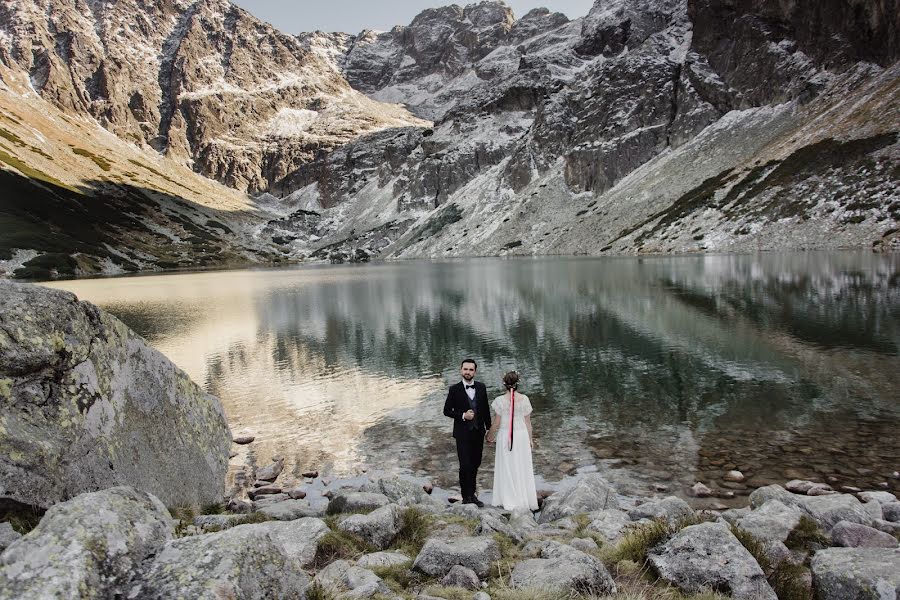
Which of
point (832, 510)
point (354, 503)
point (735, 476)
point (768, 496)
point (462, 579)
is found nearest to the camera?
point (462, 579)

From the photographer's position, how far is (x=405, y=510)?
9.82m

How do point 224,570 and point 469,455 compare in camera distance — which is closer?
point 224,570

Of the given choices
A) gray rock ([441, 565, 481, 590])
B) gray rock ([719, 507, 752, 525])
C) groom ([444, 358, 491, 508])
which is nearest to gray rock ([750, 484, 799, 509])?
gray rock ([719, 507, 752, 525])

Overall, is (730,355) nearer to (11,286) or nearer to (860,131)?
(11,286)

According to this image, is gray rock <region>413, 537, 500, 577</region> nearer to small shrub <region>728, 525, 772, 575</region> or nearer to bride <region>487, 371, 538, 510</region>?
small shrub <region>728, 525, 772, 575</region>

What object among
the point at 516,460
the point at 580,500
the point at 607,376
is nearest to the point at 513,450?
the point at 516,460

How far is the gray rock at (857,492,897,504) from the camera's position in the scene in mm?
11102

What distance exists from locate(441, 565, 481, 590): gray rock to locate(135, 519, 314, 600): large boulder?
2.40 metres

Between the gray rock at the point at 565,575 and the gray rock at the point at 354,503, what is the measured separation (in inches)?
162

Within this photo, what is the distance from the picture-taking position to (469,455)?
12.8 m

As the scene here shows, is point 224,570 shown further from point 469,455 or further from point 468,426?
point 469,455

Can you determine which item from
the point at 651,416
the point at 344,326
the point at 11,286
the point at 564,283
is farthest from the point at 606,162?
the point at 11,286

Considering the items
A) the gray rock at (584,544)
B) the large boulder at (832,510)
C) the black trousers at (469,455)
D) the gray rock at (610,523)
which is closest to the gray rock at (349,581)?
the gray rock at (584,544)

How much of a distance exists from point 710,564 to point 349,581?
445 cm
